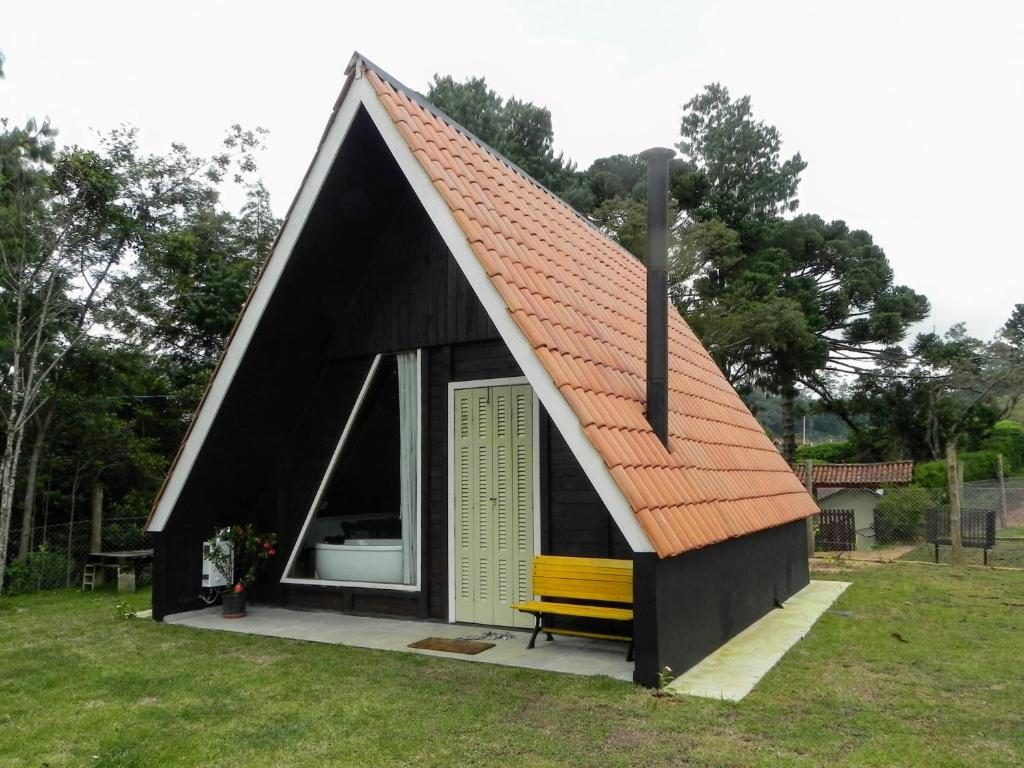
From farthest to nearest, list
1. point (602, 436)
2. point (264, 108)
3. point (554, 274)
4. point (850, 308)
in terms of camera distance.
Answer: point (850, 308) → point (264, 108) → point (554, 274) → point (602, 436)

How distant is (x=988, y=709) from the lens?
4906mm

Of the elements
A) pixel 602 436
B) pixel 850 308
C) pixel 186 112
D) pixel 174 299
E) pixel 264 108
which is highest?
pixel 264 108

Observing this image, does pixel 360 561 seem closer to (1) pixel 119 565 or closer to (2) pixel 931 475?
(1) pixel 119 565

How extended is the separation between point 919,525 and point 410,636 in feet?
52.9

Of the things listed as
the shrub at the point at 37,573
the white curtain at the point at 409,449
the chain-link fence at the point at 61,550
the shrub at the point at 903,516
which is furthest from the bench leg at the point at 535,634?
the shrub at the point at 903,516

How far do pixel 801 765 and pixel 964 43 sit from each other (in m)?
6.58

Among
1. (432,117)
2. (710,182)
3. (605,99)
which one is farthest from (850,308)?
(432,117)

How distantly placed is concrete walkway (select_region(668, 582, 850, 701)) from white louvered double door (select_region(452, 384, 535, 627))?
1831 mm

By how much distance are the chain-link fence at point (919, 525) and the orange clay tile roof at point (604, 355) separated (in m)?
5.73

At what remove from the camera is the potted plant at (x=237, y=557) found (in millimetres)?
7938

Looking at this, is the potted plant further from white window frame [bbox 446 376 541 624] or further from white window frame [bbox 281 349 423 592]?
white window frame [bbox 446 376 541 624]

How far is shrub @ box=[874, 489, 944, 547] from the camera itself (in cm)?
1908

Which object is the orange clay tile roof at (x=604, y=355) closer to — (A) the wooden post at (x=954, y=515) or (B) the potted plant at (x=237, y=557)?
(B) the potted plant at (x=237, y=557)

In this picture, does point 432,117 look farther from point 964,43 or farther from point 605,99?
point 605,99
